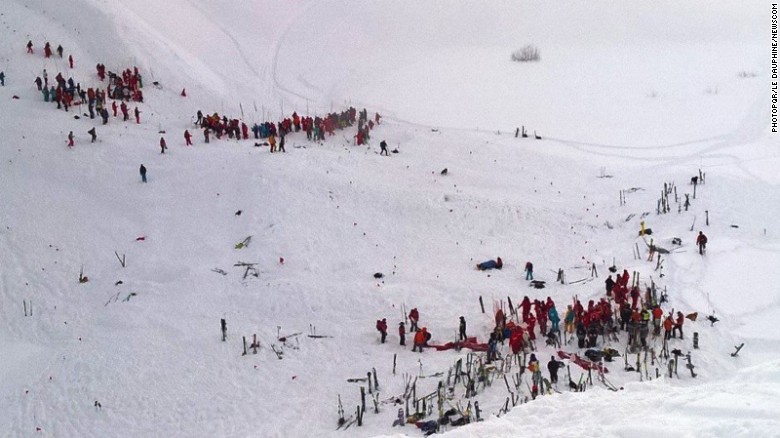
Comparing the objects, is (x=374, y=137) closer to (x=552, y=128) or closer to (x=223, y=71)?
(x=552, y=128)

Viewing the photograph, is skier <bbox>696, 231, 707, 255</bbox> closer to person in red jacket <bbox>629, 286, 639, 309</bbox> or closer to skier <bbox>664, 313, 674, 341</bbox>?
person in red jacket <bbox>629, 286, 639, 309</bbox>

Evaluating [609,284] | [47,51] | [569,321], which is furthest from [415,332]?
[47,51]

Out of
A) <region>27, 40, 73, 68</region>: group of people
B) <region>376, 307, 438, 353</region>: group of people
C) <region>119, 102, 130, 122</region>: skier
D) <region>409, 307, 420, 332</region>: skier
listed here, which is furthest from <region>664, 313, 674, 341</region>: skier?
<region>27, 40, 73, 68</region>: group of people

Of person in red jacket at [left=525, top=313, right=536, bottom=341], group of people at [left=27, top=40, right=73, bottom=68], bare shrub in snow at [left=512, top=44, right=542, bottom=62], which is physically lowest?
person in red jacket at [left=525, top=313, right=536, bottom=341]

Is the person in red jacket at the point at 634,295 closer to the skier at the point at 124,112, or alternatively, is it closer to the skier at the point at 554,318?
the skier at the point at 554,318

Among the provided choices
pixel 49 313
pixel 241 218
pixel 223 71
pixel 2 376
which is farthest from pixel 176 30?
pixel 2 376

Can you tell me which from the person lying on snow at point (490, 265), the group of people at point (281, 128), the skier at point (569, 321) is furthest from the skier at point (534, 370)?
the group of people at point (281, 128)
